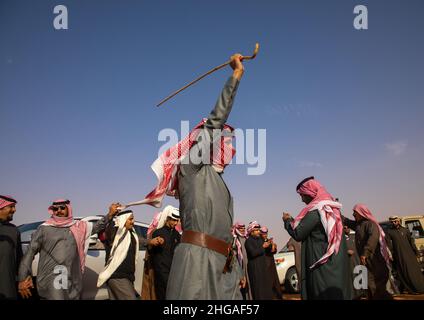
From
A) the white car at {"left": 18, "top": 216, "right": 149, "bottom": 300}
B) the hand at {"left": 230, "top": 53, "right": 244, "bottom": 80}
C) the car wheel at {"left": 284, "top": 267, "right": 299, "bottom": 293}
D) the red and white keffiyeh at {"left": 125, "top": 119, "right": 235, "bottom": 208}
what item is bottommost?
the car wheel at {"left": 284, "top": 267, "right": 299, "bottom": 293}

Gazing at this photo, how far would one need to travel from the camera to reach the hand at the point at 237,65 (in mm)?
2600

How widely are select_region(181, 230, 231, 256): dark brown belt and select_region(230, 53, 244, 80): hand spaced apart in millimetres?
1187

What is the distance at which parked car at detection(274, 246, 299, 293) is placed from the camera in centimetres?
988

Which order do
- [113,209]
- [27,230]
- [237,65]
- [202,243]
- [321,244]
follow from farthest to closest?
1. [27,230]
2. [113,209]
3. [321,244]
4. [237,65]
5. [202,243]

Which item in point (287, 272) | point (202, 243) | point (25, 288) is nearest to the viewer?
point (202, 243)

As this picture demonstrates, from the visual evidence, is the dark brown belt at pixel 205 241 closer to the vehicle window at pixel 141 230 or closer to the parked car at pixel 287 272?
the vehicle window at pixel 141 230

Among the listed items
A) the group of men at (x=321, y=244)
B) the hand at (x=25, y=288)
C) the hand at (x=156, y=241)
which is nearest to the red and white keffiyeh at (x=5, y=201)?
the hand at (x=25, y=288)

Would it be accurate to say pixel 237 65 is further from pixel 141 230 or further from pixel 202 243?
pixel 141 230

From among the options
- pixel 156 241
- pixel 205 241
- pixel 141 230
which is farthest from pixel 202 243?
pixel 141 230

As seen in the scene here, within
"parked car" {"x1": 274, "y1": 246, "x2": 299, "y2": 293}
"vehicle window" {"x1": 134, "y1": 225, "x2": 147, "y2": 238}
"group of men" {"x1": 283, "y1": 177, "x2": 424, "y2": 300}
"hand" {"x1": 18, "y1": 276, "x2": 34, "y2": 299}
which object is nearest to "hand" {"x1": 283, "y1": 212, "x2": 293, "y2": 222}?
"group of men" {"x1": 283, "y1": 177, "x2": 424, "y2": 300}

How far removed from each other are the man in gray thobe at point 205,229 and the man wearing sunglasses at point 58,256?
2730 mm

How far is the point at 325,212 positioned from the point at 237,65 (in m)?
2.09

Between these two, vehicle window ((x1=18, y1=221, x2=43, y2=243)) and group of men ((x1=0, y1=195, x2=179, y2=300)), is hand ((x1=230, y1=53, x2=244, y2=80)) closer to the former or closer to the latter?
group of men ((x1=0, y1=195, x2=179, y2=300))

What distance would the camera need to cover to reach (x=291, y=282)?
32.5 ft
